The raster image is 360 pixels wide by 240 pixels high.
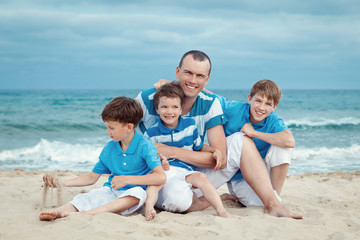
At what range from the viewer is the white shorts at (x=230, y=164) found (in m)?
3.49

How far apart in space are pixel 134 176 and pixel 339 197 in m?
2.79

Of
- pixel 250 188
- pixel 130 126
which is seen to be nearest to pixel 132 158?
pixel 130 126

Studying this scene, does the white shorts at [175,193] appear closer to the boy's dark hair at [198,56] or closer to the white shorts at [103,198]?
the white shorts at [103,198]

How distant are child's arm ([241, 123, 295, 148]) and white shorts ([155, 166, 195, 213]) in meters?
0.69

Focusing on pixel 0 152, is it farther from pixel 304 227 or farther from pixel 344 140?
pixel 344 140

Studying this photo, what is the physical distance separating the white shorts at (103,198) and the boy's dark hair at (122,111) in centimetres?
62

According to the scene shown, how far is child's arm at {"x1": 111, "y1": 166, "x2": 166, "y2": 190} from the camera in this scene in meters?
3.15

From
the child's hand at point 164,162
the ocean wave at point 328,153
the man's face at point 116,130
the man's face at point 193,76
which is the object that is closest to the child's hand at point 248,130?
the man's face at point 193,76

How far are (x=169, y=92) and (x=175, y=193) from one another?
37.3 inches

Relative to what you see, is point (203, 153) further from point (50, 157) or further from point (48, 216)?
point (50, 157)

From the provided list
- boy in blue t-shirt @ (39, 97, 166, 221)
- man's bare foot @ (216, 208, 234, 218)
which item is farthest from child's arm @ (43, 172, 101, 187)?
man's bare foot @ (216, 208, 234, 218)

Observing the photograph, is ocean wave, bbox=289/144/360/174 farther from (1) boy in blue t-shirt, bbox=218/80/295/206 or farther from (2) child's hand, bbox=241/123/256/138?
(2) child's hand, bbox=241/123/256/138

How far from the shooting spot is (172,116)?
3.42 m

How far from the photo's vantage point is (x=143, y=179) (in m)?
3.15
